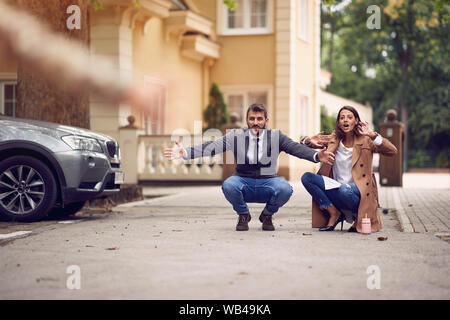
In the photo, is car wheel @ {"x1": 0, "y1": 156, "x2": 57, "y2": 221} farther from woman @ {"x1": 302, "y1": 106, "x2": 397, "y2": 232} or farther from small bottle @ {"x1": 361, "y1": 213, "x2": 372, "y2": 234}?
small bottle @ {"x1": 361, "y1": 213, "x2": 372, "y2": 234}

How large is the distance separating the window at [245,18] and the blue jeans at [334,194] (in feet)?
49.5

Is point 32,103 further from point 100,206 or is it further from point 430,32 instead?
point 430,32

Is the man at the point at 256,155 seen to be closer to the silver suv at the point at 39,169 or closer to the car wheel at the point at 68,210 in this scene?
the silver suv at the point at 39,169

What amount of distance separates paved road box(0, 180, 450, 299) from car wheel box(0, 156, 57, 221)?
25 cm

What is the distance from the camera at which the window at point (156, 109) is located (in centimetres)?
1988

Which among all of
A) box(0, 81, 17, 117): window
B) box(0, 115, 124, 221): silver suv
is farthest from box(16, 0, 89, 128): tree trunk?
box(0, 81, 17, 117): window

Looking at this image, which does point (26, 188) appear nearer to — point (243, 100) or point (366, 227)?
point (366, 227)

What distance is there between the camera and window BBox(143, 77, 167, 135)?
65.2 ft

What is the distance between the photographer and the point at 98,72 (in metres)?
17.8

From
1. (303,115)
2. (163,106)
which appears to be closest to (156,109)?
(163,106)

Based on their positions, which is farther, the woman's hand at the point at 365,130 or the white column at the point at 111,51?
the white column at the point at 111,51

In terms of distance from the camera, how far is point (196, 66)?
22.5 m

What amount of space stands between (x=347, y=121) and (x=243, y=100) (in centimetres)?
1505

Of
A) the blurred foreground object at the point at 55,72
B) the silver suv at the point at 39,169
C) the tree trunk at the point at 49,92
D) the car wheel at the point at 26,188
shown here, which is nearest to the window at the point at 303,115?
the blurred foreground object at the point at 55,72
